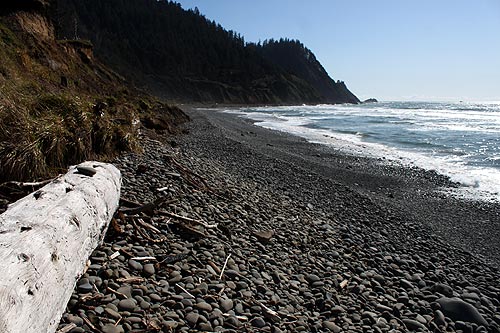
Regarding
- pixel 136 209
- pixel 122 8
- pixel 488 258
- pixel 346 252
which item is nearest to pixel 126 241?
pixel 136 209

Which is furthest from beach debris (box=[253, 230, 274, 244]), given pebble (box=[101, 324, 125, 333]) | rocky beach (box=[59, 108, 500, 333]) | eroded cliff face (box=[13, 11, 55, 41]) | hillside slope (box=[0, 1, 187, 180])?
eroded cliff face (box=[13, 11, 55, 41])

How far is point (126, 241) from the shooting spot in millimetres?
3965

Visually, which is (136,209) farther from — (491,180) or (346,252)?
(491,180)

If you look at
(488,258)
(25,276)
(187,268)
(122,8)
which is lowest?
(488,258)

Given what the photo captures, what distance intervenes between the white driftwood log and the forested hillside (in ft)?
257

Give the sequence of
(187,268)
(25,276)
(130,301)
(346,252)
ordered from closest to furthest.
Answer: (25,276) → (130,301) → (187,268) → (346,252)

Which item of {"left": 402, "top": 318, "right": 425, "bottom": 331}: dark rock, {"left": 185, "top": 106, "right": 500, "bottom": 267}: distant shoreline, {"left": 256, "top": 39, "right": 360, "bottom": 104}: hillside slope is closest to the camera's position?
{"left": 402, "top": 318, "right": 425, "bottom": 331}: dark rock

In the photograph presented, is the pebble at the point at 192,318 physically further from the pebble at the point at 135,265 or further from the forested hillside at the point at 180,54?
the forested hillside at the point at 180,54

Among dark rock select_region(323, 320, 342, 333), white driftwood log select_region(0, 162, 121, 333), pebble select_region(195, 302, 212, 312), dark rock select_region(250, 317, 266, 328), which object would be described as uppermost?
white driftwood log select_region(0, 162, 121, 333)

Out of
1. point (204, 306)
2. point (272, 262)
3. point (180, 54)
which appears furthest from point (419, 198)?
point (180, 54)

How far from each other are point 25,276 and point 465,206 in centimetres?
961

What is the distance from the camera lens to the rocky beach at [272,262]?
317cm

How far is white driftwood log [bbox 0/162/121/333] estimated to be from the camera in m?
2.08

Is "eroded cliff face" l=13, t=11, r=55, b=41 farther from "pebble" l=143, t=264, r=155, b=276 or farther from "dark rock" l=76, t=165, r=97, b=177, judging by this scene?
"pebble" l=143, t=264, r=155, b=276
